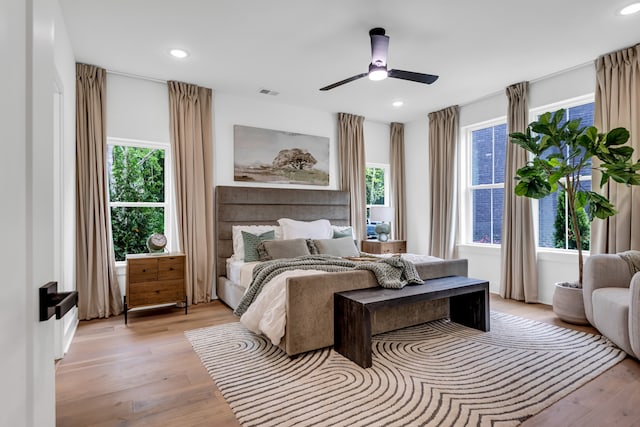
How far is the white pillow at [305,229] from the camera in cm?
462

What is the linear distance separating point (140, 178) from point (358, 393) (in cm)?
362

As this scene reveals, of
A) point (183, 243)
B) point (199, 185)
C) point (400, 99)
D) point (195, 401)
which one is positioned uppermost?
point (400, 99)

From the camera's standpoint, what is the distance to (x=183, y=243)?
14.2ft

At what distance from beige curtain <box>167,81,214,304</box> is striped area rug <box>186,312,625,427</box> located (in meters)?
1.18

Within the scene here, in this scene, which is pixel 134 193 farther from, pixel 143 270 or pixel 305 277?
pixel 305 277

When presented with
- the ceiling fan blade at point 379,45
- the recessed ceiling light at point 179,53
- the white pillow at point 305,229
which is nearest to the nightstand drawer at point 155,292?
the white pillow at point 305,229

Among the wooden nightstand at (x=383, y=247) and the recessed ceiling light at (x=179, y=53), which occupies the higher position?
the recessed ceiling light at (x=179, y=53)

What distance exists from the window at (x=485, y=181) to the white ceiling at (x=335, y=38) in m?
0.79

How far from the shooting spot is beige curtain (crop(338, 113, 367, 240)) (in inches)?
223

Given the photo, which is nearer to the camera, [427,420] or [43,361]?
[43,361]

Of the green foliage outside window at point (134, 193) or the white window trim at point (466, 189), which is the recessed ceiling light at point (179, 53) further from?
the white window trim at point (466, 189)

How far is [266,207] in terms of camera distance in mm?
4852

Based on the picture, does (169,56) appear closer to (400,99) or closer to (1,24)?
(400,99)

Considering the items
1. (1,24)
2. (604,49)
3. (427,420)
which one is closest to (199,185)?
(427,420)
